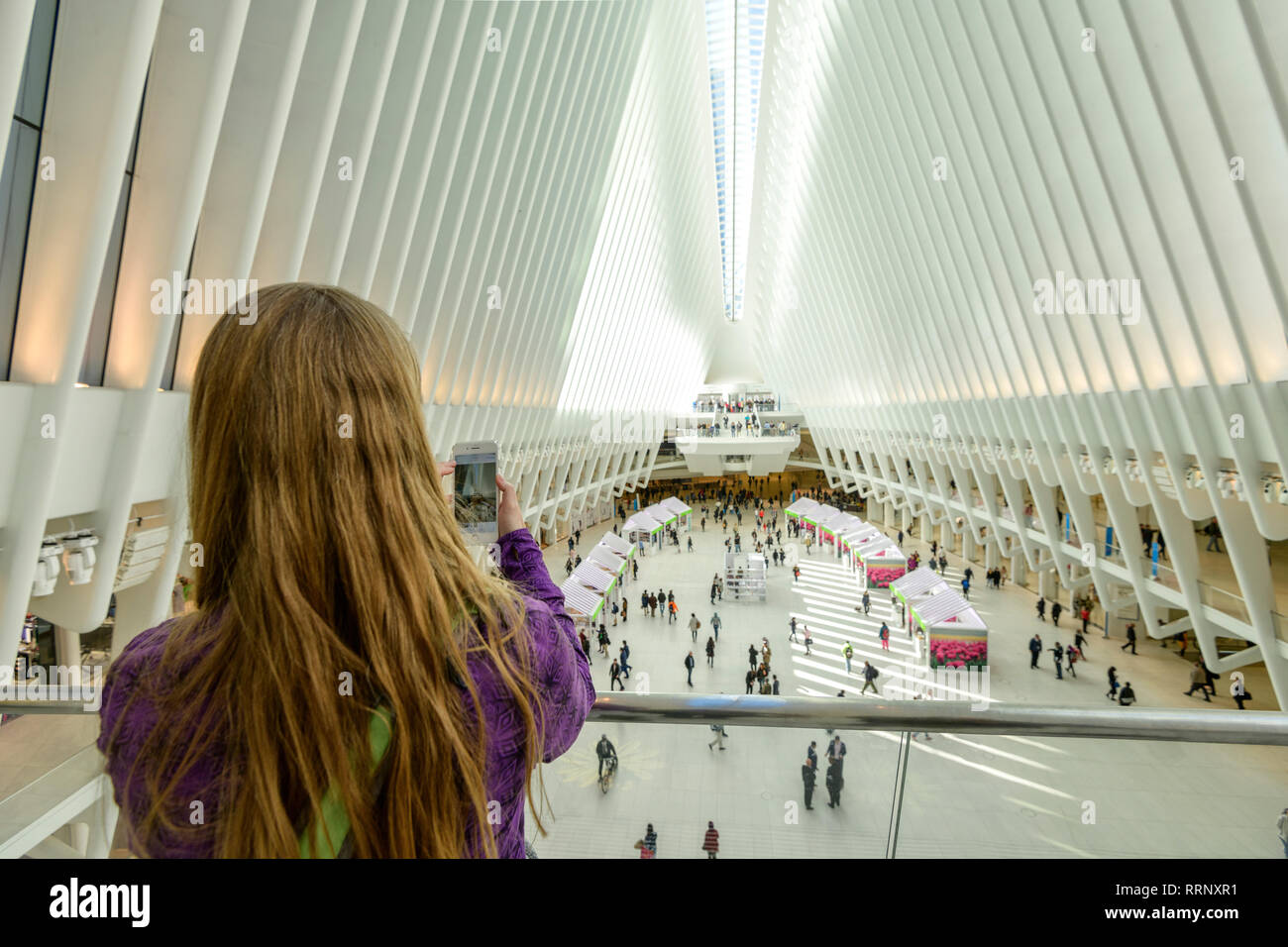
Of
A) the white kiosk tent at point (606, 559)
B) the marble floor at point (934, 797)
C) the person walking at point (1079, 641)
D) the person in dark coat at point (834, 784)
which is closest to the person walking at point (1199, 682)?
the person walking at point (1079, 641)

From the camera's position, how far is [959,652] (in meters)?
14.4

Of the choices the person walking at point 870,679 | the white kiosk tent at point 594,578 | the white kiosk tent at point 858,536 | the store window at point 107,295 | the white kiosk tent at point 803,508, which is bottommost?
the person walking at point 870,679

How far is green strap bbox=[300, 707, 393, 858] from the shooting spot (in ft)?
2.90

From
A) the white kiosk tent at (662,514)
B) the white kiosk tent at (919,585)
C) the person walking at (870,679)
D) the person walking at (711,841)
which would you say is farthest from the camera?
the white kiosk tent at (662,514)

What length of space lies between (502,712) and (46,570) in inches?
187

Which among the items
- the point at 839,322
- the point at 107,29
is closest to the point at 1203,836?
the point at 107,29

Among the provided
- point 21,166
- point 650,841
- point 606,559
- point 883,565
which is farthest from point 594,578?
point 650,841

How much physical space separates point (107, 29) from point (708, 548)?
90.9ft

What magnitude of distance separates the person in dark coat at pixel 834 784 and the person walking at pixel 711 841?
0.33 m

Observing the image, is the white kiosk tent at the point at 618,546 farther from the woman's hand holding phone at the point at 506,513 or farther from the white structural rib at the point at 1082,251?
the woman's hand holding phone at the point at 506,513

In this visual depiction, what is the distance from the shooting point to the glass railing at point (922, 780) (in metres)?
1.95

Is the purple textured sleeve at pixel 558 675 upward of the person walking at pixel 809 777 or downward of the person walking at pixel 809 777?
upward

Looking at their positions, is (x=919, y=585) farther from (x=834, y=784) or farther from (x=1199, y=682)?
(x=834, y=784)
